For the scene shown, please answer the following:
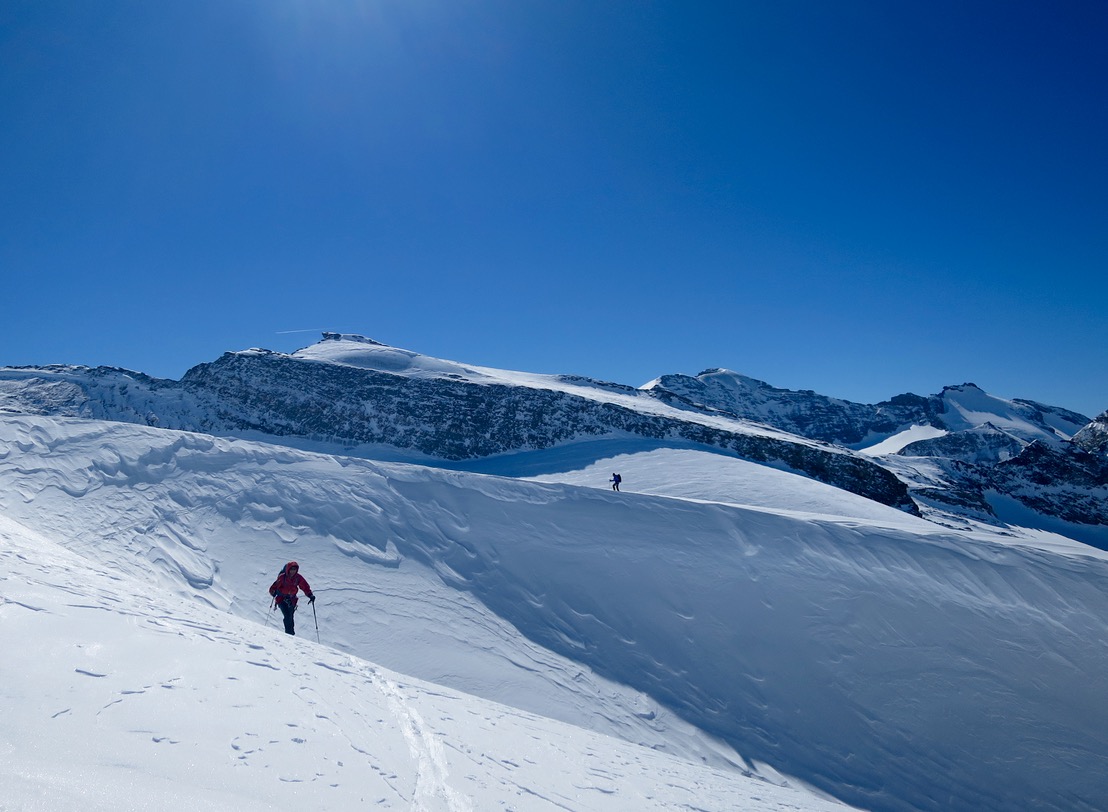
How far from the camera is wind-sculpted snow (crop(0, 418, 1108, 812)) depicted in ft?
36.5

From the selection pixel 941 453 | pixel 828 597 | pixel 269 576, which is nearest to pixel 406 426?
pixel 269 576

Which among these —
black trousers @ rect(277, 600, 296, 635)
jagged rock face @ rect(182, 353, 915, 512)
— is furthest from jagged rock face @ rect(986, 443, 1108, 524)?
black trousers @ rect(277, 600, 296, 635)

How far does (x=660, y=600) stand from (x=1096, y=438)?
139768mm

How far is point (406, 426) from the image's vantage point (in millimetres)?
45594

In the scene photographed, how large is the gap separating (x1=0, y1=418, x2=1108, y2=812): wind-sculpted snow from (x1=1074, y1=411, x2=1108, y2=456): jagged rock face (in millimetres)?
125550

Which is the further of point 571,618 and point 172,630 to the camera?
point 571,618

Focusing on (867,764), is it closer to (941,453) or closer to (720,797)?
(720,797)

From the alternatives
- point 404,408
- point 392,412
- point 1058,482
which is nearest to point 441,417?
point 404,408

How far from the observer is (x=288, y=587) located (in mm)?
10141

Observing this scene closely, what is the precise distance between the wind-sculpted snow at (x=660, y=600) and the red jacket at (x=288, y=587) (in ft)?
4.82

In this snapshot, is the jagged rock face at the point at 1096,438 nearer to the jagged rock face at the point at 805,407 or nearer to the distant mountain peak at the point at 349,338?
the jagged rock face at the point at 805,407

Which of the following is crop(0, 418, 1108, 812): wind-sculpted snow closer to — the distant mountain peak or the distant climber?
the distant climber

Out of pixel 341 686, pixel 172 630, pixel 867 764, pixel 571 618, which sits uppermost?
pixel 172 630

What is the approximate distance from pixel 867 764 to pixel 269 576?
13691 millimetres
